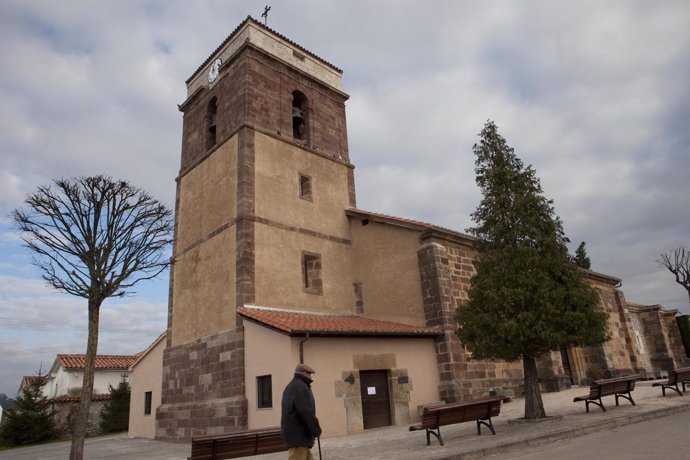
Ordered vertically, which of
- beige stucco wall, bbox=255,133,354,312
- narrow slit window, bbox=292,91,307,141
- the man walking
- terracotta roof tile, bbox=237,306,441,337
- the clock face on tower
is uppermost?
the clock face on tower

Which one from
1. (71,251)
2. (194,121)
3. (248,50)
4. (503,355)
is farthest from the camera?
(194,121)

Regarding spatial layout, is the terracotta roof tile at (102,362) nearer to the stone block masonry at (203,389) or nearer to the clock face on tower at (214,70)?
the stone block masonry at (203,389)

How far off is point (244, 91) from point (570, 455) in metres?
15.0

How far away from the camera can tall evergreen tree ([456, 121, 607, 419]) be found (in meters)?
10.3

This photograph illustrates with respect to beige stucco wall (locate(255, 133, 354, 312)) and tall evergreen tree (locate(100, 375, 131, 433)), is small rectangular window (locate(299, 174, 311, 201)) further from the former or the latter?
tall evergreen tree (locate(100, 375, 131, 433))

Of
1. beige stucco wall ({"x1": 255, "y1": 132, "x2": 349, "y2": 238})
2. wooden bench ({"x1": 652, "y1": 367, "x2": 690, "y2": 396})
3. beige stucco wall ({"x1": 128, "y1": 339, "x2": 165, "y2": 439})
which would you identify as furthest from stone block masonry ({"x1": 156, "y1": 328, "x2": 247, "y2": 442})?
wooden bench ({"x1": 652, "y1": 367, "x2": 690, "y2": 396})

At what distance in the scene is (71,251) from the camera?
441 inches

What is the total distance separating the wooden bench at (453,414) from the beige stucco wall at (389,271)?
18.3 ft

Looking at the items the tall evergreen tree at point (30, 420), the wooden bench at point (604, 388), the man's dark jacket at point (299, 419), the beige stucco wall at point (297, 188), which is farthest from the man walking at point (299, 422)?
the tall evergreen tree at point (30, 420)

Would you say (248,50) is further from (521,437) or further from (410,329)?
(521,437)

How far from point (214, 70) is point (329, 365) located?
44.4 feet

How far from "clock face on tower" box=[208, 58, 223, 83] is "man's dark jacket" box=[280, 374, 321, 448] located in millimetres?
16432

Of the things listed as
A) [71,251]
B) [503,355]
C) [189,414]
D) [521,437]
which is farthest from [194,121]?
[521,437]

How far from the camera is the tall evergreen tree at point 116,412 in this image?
26.0m
